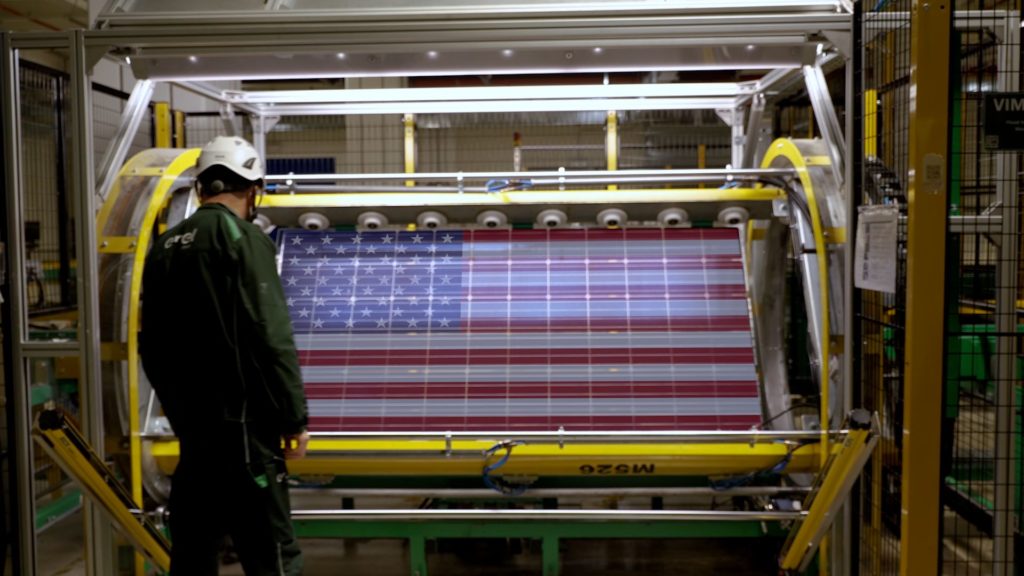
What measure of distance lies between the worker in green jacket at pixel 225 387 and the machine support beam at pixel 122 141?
0.91 metres

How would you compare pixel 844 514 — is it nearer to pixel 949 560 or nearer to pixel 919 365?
pixel 919 365

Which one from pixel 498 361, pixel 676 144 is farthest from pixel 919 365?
pixel 676 144

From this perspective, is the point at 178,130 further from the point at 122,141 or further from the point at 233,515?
the point at 233,515

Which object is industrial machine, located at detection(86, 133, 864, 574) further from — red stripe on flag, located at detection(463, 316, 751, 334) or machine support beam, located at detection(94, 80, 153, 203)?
machine support beam, located at detection(94, 80, 153, 203)

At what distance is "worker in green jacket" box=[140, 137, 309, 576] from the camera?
2.74 meters

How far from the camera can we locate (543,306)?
4.12 metres

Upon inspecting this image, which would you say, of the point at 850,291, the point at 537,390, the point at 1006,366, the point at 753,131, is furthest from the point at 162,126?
the point at 1006,366

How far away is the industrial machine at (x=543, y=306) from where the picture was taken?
3.31 meters

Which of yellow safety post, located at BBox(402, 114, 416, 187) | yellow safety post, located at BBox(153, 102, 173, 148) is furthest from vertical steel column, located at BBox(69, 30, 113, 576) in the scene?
yellow safety post, located at BBox(153, 102, 173, 148)

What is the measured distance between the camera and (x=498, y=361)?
400 cm

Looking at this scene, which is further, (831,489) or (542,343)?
(542,343)

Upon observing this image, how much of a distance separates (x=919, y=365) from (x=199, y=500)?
7.83 ft

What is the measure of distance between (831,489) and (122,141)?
131 inches

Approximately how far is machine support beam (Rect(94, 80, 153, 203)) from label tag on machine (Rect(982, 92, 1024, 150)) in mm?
3343
